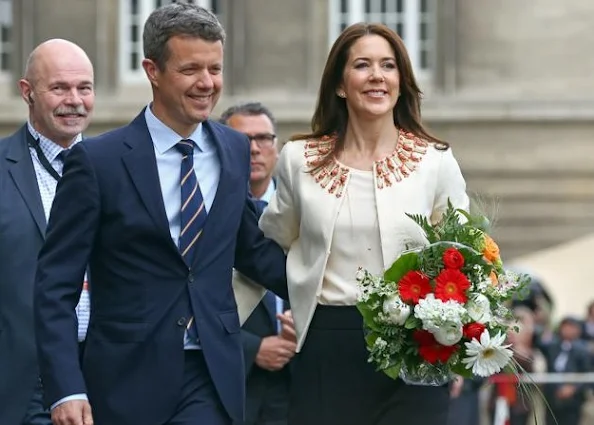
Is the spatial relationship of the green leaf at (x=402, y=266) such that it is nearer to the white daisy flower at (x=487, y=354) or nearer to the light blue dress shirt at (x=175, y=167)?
the white daisy flower at (x=487, y=354)

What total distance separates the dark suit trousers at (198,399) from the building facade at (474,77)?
1702cm

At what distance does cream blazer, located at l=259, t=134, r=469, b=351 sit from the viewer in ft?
22.8

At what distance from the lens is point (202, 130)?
7.07m

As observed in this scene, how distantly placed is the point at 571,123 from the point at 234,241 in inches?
678

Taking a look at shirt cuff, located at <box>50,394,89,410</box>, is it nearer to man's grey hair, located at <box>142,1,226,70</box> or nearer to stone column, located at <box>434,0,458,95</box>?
man's grey hair, located at <box>142,1,226,70</box>

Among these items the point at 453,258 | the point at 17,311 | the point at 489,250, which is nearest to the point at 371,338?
the point at 453,258

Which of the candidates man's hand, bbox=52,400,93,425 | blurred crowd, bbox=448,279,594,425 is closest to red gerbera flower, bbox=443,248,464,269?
man's hand, bbox=52,400,93,425

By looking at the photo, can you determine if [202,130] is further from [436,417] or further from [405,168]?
[436,417]

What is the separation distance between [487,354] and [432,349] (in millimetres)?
201

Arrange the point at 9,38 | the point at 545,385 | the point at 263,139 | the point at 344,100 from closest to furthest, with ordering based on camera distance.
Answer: the point at 344,100
the point at 263,139
the point at 545,385
the point at 9,38

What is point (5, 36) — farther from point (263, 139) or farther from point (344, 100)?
point (344, 100)

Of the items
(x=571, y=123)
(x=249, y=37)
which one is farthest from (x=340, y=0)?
(x=571, y=123)

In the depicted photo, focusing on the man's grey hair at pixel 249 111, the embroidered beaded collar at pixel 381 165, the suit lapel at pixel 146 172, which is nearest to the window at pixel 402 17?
the man's grey hair at pixel 249 111

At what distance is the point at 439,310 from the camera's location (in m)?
6.61
